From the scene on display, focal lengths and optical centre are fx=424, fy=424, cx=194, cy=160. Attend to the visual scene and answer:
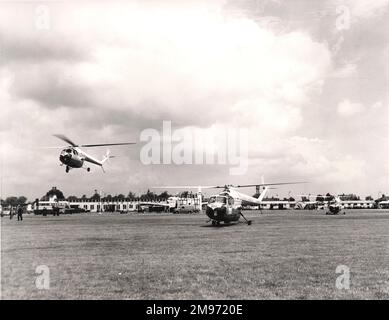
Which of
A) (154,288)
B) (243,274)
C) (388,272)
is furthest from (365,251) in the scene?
(154,288)

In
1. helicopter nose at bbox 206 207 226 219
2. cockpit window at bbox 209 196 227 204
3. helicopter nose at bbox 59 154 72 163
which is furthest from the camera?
helicopter nose at bbox 59 154 72 163

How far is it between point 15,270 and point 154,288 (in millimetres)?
4395

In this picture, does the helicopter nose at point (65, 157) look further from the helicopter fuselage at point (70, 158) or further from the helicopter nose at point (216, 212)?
the helicopter nose at point (216, 212)

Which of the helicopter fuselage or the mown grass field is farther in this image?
the helicopter fuselage

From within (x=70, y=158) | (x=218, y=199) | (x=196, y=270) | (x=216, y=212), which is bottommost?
(x=196, y=270)

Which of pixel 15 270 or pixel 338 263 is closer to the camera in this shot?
pixel 15 270

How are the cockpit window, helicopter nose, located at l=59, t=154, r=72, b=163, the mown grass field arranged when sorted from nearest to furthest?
the mown grass field
the cockpit window
helicopter nose, located at l=59, t=154, r=72, b=163

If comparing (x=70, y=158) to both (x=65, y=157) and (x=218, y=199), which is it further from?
(x=218, y=199)

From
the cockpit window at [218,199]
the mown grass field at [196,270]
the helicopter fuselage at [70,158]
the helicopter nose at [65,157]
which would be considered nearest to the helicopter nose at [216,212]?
the cockpit window at [218,199]

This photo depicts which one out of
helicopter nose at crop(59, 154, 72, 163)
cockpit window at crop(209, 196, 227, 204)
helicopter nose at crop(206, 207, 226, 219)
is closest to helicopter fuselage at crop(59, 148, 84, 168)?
helicopter nose at crop(59, 154, 72, 163)

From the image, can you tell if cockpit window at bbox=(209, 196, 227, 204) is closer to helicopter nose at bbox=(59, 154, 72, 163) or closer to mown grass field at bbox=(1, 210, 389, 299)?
mown grass field at bbox=(1, 210, 389, 299)

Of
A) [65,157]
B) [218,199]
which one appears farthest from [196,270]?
[65,157]
